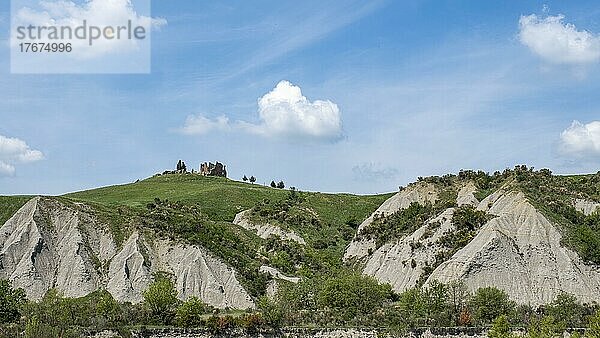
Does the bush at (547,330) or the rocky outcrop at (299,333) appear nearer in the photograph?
the bush at (547,330)

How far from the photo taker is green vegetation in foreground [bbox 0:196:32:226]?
88.1m

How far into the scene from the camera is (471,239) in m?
72.8

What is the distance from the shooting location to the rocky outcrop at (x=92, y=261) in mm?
74125

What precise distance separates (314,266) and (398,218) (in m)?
13.3

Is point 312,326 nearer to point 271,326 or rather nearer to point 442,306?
point 271,326

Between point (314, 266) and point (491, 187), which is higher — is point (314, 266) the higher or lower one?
the lower one

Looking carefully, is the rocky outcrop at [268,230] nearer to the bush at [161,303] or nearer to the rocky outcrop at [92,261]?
the rocky outcrop at [92,261]

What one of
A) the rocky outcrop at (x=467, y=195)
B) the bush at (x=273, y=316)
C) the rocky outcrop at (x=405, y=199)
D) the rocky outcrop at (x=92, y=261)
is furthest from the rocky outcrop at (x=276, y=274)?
the rocky outcrop at (x=467, y=195)

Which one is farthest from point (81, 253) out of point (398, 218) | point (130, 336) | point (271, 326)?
point (398, 218)

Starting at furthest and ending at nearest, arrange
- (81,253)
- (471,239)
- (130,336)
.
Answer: (81,253) < (471,239) < (130,336)

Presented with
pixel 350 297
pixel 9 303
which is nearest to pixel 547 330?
pixel 350 297

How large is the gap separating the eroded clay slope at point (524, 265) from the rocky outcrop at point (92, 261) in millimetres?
23744

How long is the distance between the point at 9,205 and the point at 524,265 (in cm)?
6759

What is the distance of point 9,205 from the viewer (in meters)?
92.6
